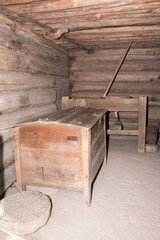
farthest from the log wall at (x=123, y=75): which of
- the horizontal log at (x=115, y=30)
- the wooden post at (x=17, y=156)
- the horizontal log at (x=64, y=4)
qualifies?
the wooden post at (x=17, y=156)

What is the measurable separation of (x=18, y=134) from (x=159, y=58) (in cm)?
497

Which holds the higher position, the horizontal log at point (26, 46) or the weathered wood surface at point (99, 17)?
the weathered wood surface at point (99, 17)

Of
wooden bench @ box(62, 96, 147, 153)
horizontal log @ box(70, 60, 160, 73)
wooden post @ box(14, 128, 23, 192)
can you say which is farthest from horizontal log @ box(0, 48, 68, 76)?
horizontal log @ box(70, 60, 160, 73)

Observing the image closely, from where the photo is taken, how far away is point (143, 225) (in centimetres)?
251

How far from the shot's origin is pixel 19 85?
366 cm

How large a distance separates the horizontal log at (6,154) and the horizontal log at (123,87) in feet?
12.4

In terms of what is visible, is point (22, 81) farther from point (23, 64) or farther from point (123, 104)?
point (123, 104)

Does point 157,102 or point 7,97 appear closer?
point 7,97

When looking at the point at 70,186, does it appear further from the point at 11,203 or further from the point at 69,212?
the point at 11,203

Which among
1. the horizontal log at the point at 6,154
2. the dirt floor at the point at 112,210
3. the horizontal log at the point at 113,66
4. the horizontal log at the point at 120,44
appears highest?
the horizontal log at the point at 120,44

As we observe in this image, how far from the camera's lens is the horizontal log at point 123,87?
20.3ft

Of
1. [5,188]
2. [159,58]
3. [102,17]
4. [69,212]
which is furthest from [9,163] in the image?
[159,58]

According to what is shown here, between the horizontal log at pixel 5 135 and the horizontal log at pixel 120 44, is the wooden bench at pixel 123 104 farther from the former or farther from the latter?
the horizontal log at pixel 5 135

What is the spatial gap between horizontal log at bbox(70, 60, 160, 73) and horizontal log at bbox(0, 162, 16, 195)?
4.15m
